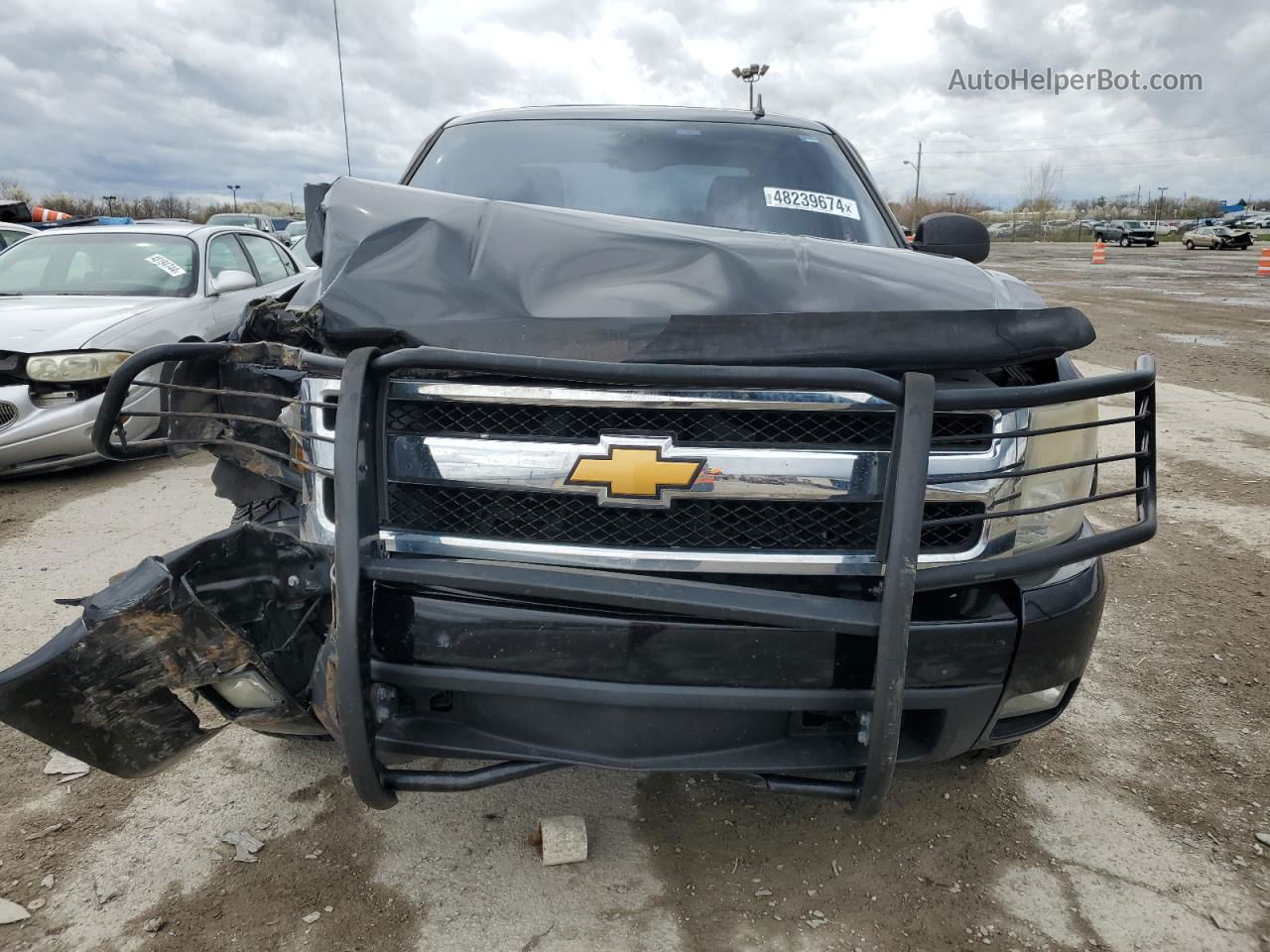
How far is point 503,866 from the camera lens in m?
2.23

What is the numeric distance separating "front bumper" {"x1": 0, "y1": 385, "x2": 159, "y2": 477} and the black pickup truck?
152 inches

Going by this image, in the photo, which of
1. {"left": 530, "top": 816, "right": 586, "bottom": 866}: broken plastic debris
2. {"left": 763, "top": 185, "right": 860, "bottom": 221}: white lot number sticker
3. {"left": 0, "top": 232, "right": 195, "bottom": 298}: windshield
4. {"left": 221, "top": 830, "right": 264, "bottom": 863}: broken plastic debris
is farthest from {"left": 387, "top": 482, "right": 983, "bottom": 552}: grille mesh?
{"left": 0, "top": 232, "right": 195, "bottom": 298}: windshield

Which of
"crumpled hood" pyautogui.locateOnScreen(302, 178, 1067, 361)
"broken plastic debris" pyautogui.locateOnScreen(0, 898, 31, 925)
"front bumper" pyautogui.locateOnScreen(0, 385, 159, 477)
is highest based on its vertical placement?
"crumpled hood" pyautogui.locateOnScreen(302, 178, 1067, 361)

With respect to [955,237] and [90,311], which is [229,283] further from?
[955,237]

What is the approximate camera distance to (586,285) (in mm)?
1893

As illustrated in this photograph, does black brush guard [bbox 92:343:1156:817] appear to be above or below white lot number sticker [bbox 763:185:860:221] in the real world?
below

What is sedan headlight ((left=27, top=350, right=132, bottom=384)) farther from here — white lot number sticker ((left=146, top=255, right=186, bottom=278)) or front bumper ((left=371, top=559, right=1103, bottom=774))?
front bumper ((left=371, top=559, right=1103, bottom=774))

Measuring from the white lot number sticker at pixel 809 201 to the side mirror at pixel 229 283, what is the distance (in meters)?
4.51

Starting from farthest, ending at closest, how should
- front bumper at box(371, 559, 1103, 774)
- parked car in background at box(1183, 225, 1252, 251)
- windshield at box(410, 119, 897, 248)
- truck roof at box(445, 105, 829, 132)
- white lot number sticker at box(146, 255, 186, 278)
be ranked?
parked car in background at box(1183, 225, 1252, 251) → white lot number sticker at box(146, 255, 186, 278) → truck roof at box(445, 105, 829, 132) → windshield at box(410, 119, 897, 248) → front bumper at box(371, 559, 1103, 774)

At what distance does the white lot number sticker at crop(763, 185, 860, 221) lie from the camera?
306 cm

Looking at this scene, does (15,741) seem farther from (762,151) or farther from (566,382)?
(762,151)

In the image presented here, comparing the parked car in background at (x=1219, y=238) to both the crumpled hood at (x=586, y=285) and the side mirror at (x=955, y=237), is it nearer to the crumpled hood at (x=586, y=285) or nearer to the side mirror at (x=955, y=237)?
the side mirror at (x=955, y=237)

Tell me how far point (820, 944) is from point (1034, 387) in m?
1.31

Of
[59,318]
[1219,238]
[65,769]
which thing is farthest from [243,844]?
[1219,238]
